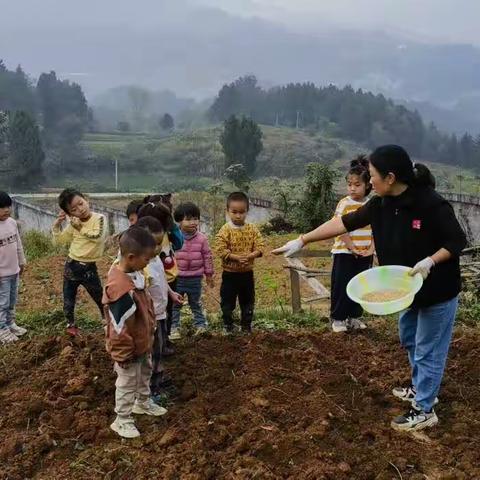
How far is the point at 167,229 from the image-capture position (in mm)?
4449

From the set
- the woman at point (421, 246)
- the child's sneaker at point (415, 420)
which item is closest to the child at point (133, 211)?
the woman at point (421, 246)

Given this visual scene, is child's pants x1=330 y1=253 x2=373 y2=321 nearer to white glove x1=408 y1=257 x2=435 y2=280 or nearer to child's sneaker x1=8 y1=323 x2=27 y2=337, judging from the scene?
white glove x1=408 y1=257 x2=435 y2=280

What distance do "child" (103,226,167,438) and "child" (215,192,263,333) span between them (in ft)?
5.22

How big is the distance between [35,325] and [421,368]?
4.38 m

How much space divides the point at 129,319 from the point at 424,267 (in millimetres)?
1680

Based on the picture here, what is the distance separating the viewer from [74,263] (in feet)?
18.7

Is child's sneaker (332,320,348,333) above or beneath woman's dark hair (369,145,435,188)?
beneath

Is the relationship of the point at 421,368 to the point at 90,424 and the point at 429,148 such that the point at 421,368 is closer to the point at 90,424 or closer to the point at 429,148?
the point at 90,424

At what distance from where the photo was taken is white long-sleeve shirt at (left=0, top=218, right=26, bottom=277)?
233 inches

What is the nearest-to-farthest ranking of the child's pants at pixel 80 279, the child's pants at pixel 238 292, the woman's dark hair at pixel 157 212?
the woman's dark hair at pixel 157 212 → the child's pants at pixel 238 292 → the child's pants at pixel 80 279

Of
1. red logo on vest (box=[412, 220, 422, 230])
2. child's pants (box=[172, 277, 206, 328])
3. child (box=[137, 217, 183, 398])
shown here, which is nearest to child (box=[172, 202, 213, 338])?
child's pants (box=[172, 277, 206, 328])

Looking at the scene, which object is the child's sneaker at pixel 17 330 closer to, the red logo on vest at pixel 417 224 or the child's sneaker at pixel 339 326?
the child's sneaker at pixel 339 326

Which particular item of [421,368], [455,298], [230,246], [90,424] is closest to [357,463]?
[421,368]

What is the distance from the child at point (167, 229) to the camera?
427 centimetres
